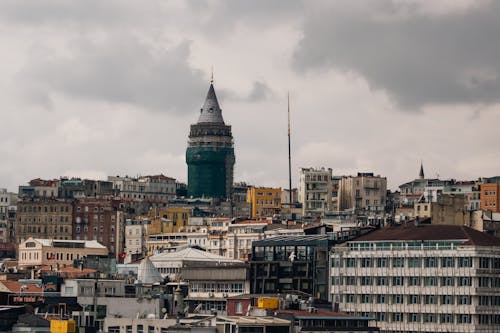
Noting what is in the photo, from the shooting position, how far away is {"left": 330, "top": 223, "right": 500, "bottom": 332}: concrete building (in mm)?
180125

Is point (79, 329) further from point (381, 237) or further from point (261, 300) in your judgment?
point (381, 237)

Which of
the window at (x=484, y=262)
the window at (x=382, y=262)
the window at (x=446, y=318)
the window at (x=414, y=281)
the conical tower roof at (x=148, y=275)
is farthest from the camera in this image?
the conical tower roof at (x=148, y=275)

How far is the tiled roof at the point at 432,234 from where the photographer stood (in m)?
185

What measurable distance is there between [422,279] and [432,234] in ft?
19.2

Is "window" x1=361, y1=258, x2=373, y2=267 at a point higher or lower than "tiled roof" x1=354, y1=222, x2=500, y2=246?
lower

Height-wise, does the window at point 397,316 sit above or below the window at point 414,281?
below

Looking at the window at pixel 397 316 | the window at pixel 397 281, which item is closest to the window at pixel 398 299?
the window at pixel 397 316

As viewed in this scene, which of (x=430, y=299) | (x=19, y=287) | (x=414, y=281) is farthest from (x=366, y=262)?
(x=19, y=287)

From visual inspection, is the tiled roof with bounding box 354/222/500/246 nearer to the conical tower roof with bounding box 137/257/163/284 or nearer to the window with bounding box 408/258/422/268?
the window with bounding box 408/258/422/268

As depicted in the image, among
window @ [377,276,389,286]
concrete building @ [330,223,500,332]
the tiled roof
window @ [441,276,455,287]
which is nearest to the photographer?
concrete building @ [330,223,500,332]

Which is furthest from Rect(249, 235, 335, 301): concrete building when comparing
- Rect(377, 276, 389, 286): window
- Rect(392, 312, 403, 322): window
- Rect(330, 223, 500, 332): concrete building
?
Rect(392, 312, 403, 322): window

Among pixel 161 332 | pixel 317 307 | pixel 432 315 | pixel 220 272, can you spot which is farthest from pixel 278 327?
pixel 220 272

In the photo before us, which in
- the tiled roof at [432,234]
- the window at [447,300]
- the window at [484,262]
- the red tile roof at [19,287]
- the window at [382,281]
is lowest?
the window at [447,300]

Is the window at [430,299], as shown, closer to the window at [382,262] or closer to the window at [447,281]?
the window at [447,281]
